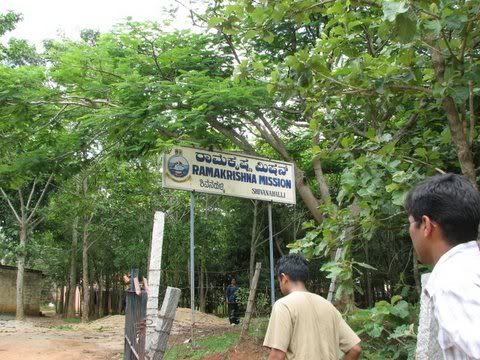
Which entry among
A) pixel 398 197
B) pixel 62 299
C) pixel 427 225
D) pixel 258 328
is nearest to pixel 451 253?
pixel 427 225

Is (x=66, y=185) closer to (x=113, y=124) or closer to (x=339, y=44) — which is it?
(x=113, y=124)

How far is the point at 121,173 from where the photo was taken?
18.7m

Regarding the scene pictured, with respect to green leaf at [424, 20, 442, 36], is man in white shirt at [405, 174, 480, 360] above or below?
below

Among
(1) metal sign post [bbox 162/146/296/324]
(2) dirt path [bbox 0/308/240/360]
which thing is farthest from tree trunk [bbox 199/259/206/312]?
(1) metal sign post [bbox 162/146/296/324]

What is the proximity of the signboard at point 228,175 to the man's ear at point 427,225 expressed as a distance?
6.74 metres

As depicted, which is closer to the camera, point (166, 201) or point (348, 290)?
point (348, 290)

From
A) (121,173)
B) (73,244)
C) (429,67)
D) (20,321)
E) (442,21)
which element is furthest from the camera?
(73,244)

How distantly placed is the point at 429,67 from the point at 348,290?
82.9 inches

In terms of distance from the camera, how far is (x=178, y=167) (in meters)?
8.25

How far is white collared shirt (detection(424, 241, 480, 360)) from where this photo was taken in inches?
49.3

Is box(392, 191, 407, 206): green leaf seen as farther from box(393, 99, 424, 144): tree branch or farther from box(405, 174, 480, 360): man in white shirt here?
box(405, 174, 480, 360): man in white shirt

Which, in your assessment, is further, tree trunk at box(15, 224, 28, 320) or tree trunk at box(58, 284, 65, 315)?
tree trunk at box(58, 284, 65, 315)

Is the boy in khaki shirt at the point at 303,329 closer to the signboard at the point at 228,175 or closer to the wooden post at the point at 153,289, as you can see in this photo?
the wooden post at the point at 153,289

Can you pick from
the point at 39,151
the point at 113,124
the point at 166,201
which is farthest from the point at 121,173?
the point at 113,124
